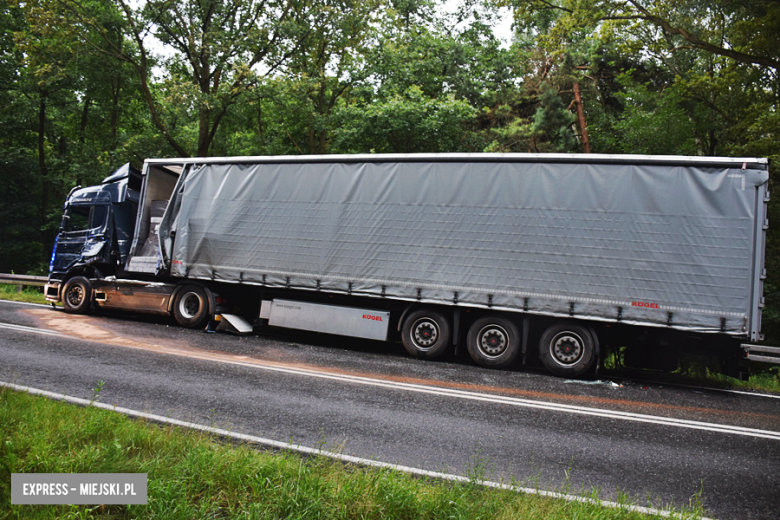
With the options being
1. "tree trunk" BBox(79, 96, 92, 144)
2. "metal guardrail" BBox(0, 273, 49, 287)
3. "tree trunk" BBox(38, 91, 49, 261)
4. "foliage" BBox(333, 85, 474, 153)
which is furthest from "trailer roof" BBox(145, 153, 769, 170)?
"tree trunk" BBox(79, 96, 92, 144)

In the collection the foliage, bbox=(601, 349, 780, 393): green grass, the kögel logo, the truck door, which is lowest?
bbox=(601, 349, 780, 393): green grass

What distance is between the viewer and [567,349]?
7.83 meters

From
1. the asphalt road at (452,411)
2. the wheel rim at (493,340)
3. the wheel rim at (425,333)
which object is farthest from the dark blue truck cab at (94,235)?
the wheel rim at (493,340)

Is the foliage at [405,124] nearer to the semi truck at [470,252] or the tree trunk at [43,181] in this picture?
the semi truck at [470,252]

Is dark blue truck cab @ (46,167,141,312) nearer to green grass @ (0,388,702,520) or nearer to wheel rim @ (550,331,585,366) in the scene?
green grass @ (0,388,702,520)

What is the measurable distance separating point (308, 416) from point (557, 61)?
790 inches

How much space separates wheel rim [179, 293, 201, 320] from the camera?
415 inches

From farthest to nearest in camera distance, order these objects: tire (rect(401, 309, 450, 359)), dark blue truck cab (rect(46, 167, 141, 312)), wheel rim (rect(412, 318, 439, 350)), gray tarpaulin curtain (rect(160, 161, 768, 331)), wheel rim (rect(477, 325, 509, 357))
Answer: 1. dark blue truck cab (rect(46, 167, 141, 312))
2. wheel rim (rect(412, 318, 439, 350))
3. tire (rect(401, 309, 450, 359))
4. wheel rim (rect(477, 325, 509, 357))
5. gray tarpaulin curtain (rect(160, 161, 768, 331))

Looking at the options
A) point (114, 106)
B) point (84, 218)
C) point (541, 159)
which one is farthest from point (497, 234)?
point (114, 106)

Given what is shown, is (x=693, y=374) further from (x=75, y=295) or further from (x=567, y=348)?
(x=75, y=295)

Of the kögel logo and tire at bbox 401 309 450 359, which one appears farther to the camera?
tire at bbox 401 309 450 359

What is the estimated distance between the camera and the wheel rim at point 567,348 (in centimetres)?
775

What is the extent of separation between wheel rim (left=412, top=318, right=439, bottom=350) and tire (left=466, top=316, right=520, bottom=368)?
64 centimetres

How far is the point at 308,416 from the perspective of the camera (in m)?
5.09
